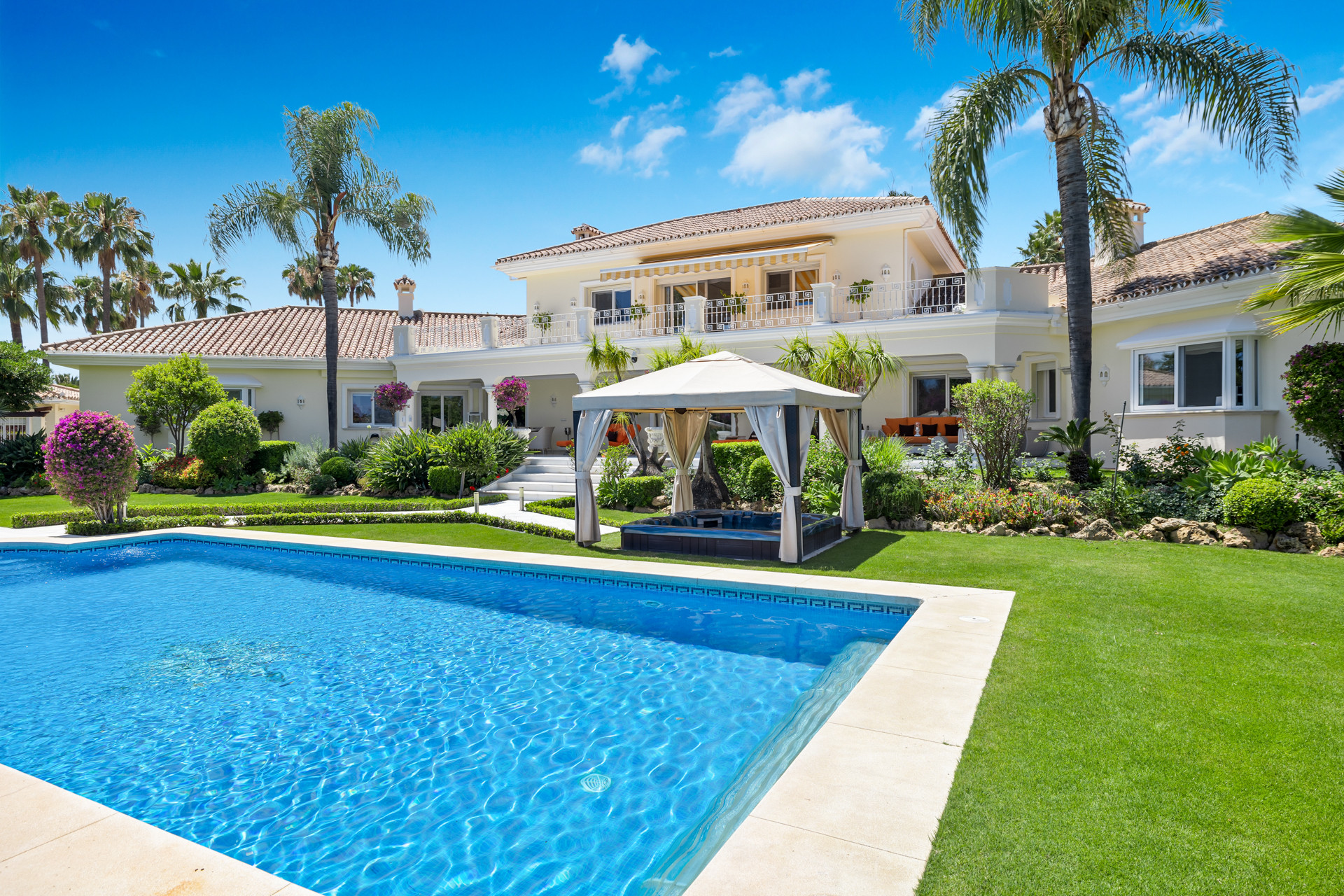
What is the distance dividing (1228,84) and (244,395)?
30564 millimetres

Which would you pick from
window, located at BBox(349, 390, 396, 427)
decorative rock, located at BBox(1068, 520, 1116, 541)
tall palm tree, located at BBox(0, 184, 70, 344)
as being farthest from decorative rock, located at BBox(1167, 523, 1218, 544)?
tall palm tree, located at BBox(0, 184, 70, 344)

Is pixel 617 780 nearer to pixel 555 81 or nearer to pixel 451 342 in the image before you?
pixel 555 81

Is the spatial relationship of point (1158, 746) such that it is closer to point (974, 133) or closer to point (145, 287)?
point (974, 133)

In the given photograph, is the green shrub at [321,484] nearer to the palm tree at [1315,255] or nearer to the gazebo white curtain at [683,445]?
the gazebo white curtain at [683,445]

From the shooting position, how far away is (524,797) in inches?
183

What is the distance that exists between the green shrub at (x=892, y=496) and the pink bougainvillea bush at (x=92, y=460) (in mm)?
15452

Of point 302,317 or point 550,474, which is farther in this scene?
point 302,317

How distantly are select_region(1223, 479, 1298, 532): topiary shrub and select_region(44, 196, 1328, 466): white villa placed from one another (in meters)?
4.03

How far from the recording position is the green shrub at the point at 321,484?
21219mm

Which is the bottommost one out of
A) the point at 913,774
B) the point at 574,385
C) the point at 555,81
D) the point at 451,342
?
the point at 913,774

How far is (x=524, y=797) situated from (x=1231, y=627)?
6936mm

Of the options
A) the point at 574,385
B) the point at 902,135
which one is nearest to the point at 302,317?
the point at 574,385

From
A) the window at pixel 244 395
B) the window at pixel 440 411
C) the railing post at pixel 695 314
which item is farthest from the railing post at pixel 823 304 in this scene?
the window at pixel 244 395

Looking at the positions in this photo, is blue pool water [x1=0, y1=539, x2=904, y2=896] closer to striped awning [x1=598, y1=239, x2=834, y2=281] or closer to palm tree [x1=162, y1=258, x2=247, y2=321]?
striped awning [x1=598, y1=239, x2=834, y2=281]
